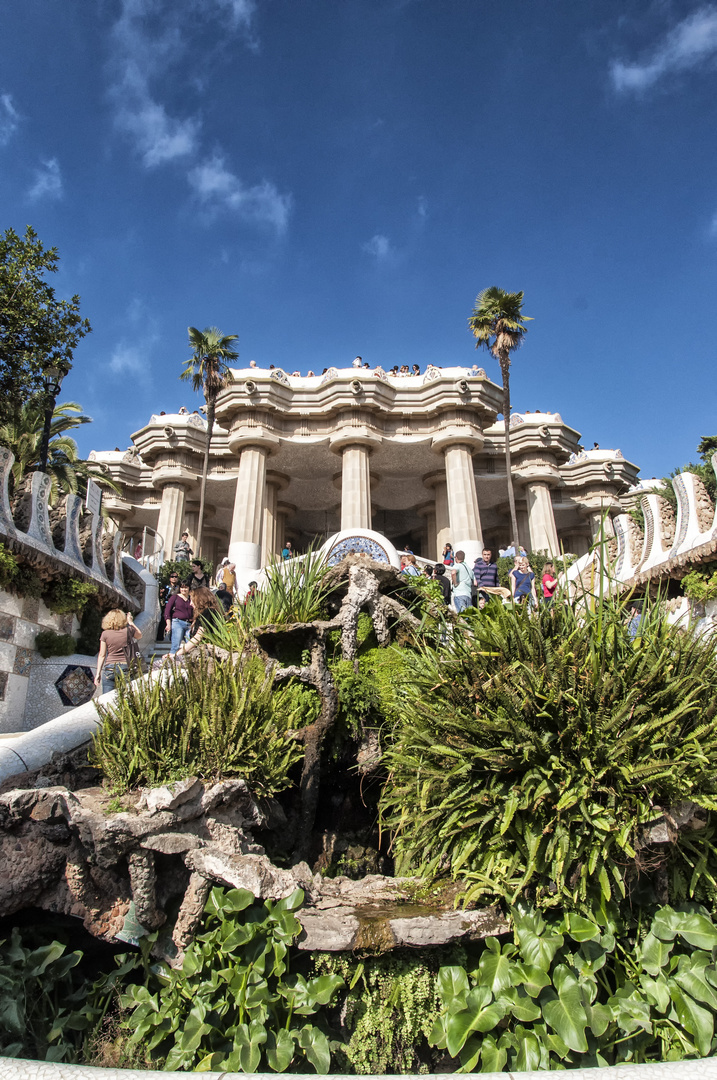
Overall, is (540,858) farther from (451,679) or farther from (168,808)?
(168,808)

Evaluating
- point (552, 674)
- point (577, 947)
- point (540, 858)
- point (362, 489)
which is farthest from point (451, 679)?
point (362, 489)

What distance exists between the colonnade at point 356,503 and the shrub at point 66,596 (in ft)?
44.8

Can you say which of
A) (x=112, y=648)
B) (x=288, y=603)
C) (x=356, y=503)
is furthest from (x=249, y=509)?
(x=288, y=603)

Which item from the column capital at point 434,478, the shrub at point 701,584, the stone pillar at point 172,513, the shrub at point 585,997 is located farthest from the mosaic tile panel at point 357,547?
the stone pillar at point 172,513

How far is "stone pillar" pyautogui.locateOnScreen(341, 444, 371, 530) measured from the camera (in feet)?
89.0

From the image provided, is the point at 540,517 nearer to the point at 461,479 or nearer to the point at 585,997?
the point at 461,479

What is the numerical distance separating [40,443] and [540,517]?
22.6m

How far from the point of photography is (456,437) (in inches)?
1117

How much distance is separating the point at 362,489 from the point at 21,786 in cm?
2296

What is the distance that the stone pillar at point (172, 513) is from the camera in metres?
30.9

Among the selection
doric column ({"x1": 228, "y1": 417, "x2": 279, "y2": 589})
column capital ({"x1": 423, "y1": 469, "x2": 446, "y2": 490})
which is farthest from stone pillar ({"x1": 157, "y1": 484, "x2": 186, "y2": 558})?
column capital ({"x1": 423, "y1": 469, "x2": 446, "y2": 490})

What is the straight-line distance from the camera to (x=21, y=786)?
16.8 ft

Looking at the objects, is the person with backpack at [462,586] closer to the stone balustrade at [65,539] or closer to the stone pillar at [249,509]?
the stone balustrade at [65,539]

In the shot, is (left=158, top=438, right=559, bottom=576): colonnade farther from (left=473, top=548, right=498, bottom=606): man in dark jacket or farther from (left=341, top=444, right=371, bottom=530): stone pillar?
(left=473, top=548, right=498, bottom=606): man in dark jacket
